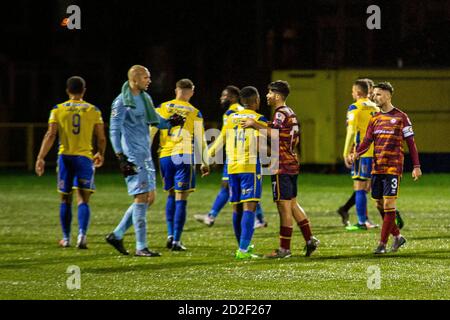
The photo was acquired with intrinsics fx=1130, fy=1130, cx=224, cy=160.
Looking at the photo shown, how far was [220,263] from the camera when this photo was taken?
41.4ft

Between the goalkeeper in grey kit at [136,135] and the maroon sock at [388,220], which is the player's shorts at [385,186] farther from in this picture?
the goalkeeper in grey kit at [136,135]

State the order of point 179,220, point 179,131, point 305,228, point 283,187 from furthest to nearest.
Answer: point 179,131, point 179,220, point 305,228, point 283,187

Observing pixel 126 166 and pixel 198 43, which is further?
pixel 198 43

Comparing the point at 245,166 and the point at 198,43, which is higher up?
the point at 198,43

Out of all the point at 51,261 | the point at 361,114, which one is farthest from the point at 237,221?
the point at 361,114

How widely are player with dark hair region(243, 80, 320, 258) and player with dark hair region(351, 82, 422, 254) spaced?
0.95 m

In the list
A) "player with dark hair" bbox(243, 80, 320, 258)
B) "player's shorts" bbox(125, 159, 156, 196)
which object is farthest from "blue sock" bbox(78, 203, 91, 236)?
"player with dark hair" bbox(243, 80, 320, 258)

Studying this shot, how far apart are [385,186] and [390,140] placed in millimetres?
542

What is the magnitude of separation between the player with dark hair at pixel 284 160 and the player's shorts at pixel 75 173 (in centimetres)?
262

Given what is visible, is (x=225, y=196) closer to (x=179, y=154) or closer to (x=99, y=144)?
(x=179, y=154)

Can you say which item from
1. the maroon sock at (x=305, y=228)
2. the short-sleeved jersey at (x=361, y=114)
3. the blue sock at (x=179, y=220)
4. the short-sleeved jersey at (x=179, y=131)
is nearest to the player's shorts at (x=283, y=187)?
the maroon sock at (x=305, y=228)

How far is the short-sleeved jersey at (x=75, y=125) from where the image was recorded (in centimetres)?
1442
